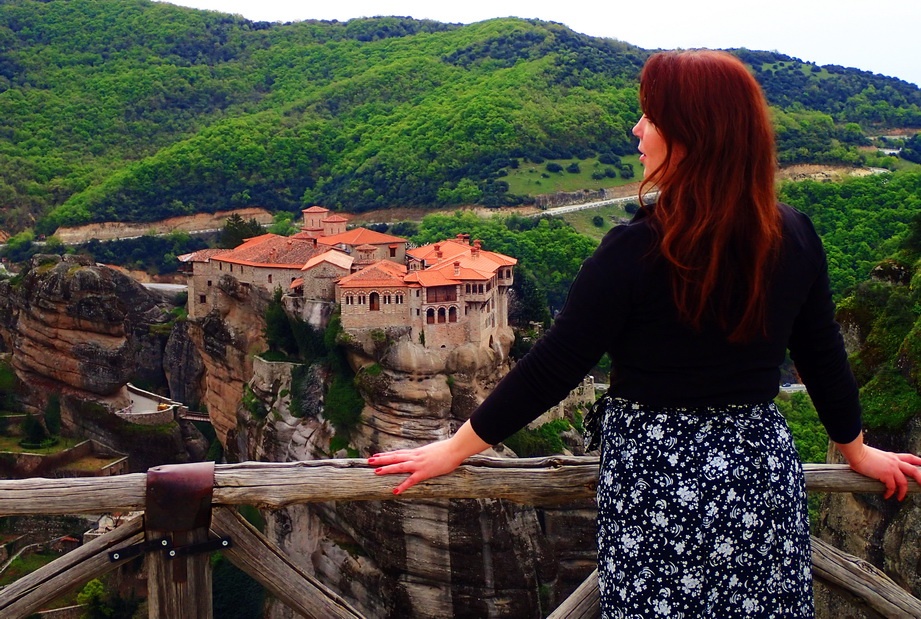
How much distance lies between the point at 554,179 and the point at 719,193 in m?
66.7

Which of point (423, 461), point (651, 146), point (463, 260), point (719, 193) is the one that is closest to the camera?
point (719, 193)

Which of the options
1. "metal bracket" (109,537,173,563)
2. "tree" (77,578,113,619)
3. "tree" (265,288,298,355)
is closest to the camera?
"metal bracket" (109,537,173,563)

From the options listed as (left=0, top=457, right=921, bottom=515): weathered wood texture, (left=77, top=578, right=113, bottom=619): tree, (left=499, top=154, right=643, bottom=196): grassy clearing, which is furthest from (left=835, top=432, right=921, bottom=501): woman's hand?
(left=499, top=154, right=643, bottom=196): grassy clearing

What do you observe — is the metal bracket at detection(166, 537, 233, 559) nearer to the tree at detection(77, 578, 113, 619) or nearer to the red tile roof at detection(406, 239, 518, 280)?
the red tile roof at detection(406, 239, 518, 280)

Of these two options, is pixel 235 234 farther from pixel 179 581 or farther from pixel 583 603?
pixel 583 603

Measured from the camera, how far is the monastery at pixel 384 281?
2622cm

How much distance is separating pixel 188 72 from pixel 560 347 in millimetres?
102665

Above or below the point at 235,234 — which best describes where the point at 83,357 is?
below

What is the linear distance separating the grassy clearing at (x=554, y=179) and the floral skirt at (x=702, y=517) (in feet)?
207

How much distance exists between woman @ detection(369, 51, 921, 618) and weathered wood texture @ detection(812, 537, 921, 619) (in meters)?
0.61

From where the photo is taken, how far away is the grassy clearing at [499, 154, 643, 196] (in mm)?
66625

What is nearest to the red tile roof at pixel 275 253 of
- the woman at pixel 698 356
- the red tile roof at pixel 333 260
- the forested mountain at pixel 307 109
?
the red tile roof at pixel 333 260

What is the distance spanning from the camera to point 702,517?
2.72 meters

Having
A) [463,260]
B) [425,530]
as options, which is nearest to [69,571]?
[425,530]
